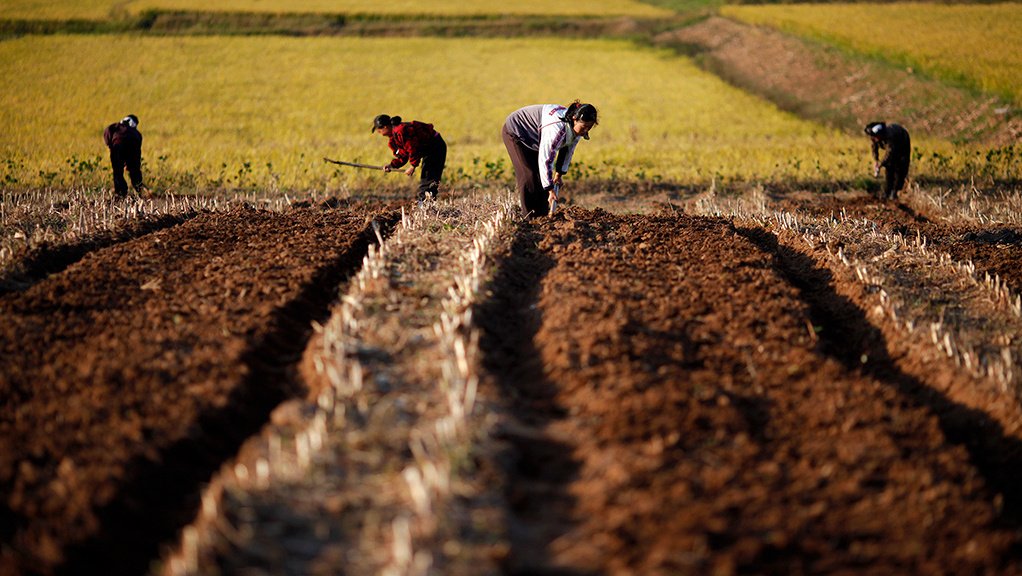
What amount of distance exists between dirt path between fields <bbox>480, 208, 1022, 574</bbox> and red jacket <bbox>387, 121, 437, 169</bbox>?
4422mm

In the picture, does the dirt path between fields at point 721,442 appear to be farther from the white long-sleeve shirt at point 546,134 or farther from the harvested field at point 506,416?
the white long-sleeve shirt at point 546,134

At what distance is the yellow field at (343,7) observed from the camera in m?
34.2

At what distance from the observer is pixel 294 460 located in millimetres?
4195

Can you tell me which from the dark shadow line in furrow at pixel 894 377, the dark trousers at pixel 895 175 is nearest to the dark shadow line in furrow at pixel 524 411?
the dark shadow line in furrow at pixel 894 377

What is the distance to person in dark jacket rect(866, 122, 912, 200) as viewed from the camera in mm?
13820

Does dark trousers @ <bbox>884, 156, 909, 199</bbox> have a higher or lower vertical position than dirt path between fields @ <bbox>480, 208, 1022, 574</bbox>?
lower

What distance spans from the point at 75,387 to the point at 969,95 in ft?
72.9

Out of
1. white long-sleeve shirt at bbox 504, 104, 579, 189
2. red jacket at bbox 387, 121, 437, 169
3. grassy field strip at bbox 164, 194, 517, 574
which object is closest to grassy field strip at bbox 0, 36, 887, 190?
red jacket at bbox 387, 121, 437, 169

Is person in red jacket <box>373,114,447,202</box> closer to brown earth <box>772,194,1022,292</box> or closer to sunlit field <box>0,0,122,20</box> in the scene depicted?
brown earth <box>772,194,1022,292</box>

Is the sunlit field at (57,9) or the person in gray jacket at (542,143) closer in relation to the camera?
the person in gray jacket at (542,143)

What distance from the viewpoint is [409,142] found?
446 inches

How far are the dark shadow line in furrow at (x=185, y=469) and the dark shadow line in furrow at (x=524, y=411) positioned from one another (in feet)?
4.18

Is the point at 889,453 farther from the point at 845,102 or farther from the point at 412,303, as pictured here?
the point at 845,102

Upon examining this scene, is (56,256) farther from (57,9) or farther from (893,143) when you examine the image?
(57,9)
